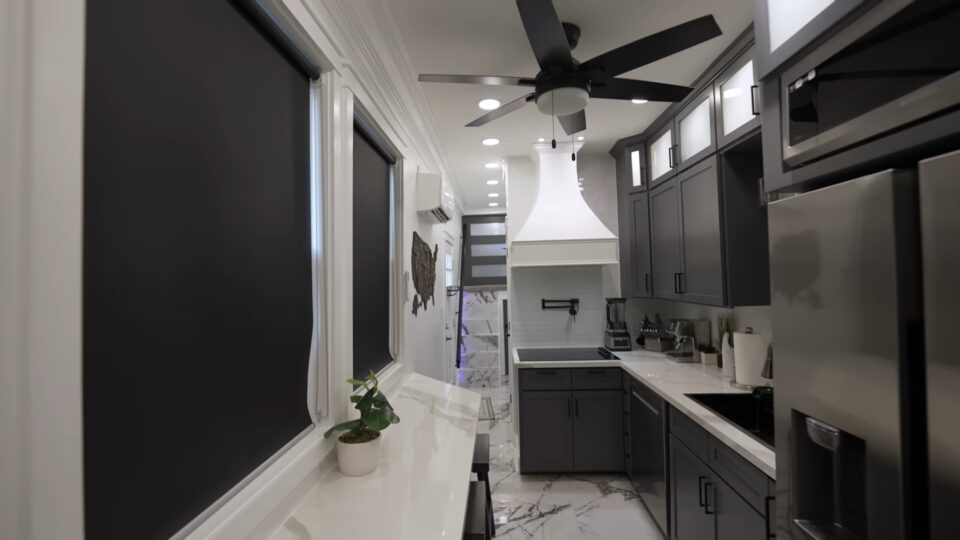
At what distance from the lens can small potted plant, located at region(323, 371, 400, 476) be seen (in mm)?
1225

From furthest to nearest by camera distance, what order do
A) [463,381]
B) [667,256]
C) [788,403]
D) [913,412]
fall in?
[463,381] < [667,256] < [788,403] < [913,412]

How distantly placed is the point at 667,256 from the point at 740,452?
1.77 meters

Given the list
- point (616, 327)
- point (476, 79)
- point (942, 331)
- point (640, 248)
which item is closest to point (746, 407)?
point (616, 327)

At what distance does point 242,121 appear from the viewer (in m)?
0.94

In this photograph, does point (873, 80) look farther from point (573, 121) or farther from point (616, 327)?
point (616, 327)

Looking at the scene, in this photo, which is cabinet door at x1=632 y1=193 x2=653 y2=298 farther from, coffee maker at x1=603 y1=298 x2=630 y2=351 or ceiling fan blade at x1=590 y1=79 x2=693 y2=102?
ceiling fan blade at x1=590 y1=79 x2=693 y2=102

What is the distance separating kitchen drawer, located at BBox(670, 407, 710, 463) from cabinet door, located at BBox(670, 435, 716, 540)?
34 mm

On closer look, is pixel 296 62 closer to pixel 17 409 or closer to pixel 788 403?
pixel 17 409

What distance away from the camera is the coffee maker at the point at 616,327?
346 cm

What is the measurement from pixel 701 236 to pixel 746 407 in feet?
3.37

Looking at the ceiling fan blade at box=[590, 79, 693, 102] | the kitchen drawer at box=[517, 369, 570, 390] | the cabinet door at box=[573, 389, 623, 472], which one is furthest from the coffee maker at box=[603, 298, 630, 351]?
the ceiling fan blade at box=[590, 79, 693, 102]

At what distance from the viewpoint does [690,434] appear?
1.95m

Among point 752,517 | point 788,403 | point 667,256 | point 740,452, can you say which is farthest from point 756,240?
point 788,403

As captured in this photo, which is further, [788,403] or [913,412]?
[788,403]
